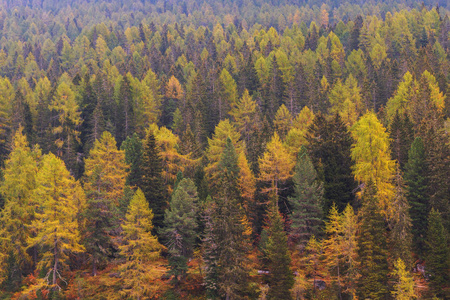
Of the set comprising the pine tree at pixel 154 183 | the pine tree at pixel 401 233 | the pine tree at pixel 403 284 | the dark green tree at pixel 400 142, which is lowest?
the pine tree at pixel 403 284

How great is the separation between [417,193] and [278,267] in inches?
722

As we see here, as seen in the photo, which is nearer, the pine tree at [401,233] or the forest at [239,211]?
the pine tree at [401,233]

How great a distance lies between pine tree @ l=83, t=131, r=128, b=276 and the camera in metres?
49.4

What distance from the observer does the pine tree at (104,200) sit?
49378 mm

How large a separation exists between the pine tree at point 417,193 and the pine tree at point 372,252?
241 inches

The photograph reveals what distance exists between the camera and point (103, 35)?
17888cm

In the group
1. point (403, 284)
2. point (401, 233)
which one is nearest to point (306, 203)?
point (401, 233)

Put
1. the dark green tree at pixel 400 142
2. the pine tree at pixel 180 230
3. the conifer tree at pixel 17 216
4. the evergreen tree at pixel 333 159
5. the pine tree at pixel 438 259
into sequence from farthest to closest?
the dark green tree at pixel 400 142 < the conifer tree at pixel 17 216 < the evergreen tree at pixel 333 159 < the pine tree at pixel 180 230 < the pine tree at pixel 438 259

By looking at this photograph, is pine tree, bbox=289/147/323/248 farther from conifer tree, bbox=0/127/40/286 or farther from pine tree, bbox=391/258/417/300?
conifer tree, bbox=0/127/40/286

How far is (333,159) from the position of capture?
50.3 meters

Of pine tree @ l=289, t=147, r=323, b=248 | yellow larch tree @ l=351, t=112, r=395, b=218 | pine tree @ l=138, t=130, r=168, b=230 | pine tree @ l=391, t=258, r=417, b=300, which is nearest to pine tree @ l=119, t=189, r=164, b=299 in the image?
pine tree @ l=138, t=130, r=168, b=230

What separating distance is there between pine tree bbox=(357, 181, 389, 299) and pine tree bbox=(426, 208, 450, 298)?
4381 mm

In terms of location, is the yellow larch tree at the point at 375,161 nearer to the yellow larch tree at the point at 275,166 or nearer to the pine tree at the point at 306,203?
the pine tree at the point at 306,203

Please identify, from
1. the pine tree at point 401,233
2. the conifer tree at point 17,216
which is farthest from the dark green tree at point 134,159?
the pine tree at point 401,233
